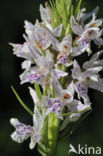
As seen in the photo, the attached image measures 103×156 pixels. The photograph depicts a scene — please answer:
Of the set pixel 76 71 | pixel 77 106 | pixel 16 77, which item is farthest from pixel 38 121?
pixel 16 77

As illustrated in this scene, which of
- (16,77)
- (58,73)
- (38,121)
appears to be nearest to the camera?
(58,73)

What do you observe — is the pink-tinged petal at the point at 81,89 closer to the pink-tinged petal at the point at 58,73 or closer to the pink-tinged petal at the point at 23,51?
the pink-tinged petal at the point at 58,73

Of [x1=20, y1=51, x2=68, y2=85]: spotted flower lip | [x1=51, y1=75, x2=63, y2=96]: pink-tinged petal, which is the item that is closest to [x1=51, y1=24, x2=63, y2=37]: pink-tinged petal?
[x1=20, y1=51, x2=68, y2=85]: spotted flower lip

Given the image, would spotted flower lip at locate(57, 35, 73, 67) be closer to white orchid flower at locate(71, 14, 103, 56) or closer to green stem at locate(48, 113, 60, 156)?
white orchid flower at locate(71, 14, 103, 56)

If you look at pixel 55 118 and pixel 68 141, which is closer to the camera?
pixel 55 118

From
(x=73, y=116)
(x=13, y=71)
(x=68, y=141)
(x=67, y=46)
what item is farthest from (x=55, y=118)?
(x=13, y=71)

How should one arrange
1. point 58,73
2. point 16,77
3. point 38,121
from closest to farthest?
point 58,73
point 38,121
point 16,77

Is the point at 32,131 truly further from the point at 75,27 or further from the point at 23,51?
the point at 75,27

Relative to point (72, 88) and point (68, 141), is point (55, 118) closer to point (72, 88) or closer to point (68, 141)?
point (72, 88)
